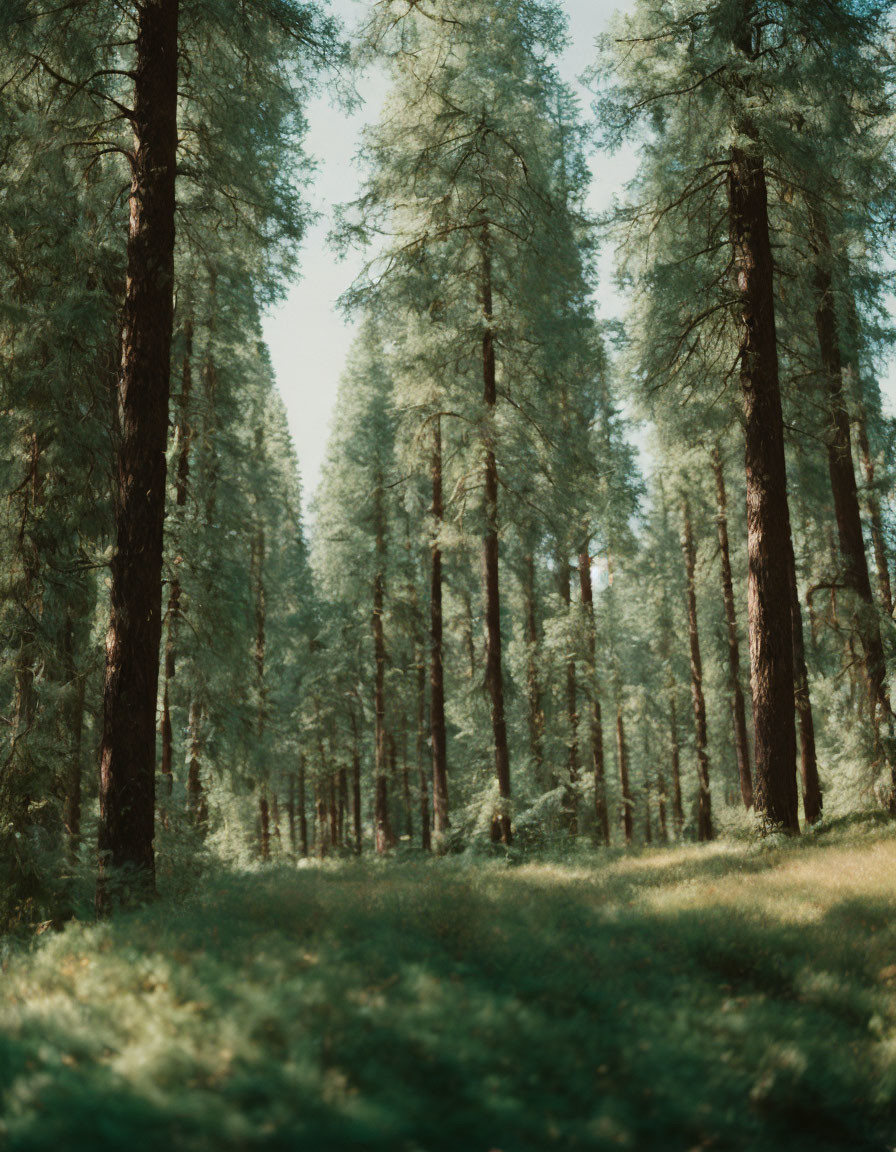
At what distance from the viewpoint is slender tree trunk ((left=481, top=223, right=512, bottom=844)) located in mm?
14711

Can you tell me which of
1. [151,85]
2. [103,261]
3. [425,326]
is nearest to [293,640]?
[425,326]

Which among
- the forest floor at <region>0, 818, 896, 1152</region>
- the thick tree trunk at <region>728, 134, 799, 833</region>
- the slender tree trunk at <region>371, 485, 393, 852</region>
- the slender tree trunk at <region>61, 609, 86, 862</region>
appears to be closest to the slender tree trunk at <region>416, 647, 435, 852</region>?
the slender tree trunk at <region>371, 485, 393, 852</region>

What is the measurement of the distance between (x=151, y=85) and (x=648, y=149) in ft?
26.6

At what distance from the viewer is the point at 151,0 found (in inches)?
329

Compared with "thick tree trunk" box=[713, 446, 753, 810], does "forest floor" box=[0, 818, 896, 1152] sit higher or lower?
lower

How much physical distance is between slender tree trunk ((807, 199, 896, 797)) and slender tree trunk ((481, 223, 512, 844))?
19.1 feet

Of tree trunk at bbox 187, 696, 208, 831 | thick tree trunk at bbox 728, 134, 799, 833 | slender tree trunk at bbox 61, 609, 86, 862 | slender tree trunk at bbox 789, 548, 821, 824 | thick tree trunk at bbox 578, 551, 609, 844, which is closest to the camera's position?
slender tree trunk at bbox 61, 609, 86, 862

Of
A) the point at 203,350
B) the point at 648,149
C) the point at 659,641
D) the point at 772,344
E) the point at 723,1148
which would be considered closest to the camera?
the point at 723,1148

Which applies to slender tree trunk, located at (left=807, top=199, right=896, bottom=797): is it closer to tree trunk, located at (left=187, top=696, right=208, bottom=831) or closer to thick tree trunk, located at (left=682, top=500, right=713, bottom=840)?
thick tree trunk, located at (left=682, top=500, right=713, bottom=840)

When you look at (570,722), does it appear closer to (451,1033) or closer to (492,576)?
(492,576)

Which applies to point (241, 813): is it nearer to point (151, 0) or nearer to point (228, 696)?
point (228, 696)

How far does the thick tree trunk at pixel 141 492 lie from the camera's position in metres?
7.41

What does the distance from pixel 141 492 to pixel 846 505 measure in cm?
1141

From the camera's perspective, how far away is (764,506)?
10828 millimetres
